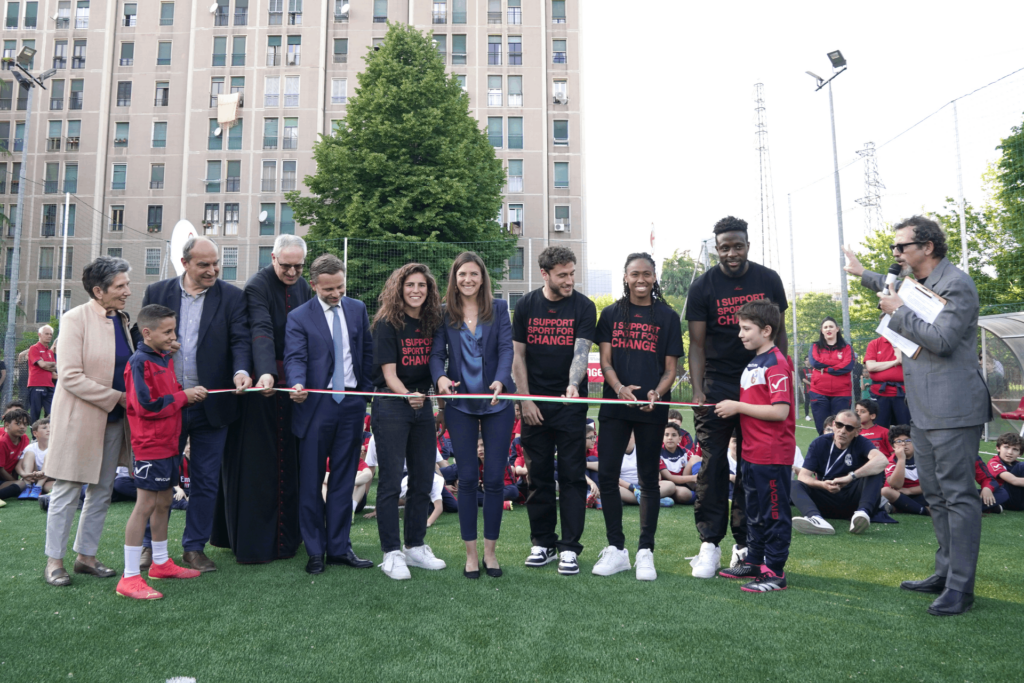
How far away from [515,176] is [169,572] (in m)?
32.9

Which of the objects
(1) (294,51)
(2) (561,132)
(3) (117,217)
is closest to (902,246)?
(2) (561,132)

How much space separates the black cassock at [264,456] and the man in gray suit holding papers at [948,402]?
3.58 metres

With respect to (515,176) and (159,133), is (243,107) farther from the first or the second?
(515,176)

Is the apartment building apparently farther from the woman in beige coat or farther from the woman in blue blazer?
the woman in beige coat

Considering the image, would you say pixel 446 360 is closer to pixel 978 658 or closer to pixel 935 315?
pixel 935 315

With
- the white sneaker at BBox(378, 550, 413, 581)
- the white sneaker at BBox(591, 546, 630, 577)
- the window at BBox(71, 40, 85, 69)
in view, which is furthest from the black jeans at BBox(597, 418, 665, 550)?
the window at BBox(71, 40, 85, 69)

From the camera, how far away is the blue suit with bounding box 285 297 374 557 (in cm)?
424

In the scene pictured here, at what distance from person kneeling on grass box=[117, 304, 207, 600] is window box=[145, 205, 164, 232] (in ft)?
118

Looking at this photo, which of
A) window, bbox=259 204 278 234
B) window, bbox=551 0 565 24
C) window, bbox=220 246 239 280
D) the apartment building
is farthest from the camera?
window, bbox=551 0 565 24

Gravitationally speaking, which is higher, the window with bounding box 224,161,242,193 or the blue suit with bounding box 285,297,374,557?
the window with bounding box 224,161,242,193

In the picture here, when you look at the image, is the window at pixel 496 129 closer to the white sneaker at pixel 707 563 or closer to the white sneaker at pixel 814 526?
the white sneaker at pixel 814 526

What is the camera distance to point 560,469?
4.29 metres

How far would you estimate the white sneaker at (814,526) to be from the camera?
214 inches

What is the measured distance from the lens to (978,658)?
110 inches
